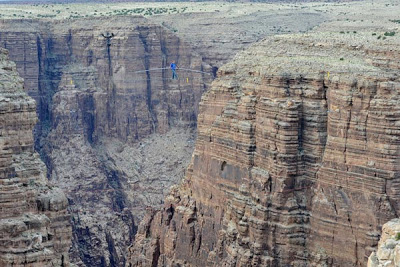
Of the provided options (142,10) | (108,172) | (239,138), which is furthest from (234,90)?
(142,10)

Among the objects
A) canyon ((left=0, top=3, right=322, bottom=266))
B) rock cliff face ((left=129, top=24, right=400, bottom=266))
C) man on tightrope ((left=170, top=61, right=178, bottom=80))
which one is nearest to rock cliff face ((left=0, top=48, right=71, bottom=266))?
rock cliff face ((left=129, top=24, right=400, bottom=266))

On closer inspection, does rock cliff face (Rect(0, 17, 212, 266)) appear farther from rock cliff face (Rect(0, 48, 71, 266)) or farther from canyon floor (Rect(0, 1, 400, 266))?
rock cliff face (Rect(0, 48, 71, 266))

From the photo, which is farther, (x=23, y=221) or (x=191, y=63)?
(x=191, y=63)

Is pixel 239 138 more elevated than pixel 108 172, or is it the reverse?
pixel 239 138

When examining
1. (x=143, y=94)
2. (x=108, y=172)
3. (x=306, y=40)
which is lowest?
(x=108, y=172)

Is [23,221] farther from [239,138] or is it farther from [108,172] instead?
[108,172]

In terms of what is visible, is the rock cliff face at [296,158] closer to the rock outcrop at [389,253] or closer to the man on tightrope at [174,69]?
the rock outcrop at [389,253]

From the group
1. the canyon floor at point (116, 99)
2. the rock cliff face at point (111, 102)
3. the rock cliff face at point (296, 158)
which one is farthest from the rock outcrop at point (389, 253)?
the rock cliff face at point (111, 102)
